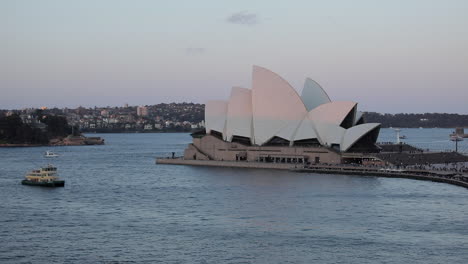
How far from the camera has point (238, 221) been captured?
2569 cm

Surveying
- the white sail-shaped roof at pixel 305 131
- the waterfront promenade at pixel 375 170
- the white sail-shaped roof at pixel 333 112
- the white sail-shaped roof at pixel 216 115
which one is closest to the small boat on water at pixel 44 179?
the waterfront promenade at pixel 375 170

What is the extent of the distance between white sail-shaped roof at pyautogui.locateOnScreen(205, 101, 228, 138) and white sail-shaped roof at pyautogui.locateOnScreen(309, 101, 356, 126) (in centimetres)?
792

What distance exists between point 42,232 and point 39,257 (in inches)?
146

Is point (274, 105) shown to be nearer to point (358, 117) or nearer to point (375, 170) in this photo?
point (358, 117)

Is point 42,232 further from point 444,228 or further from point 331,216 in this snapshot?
point 444,228

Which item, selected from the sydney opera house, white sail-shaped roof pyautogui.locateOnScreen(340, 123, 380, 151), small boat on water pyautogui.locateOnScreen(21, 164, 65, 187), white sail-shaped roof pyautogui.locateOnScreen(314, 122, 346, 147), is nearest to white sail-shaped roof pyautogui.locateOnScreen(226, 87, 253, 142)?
the sydney opera house

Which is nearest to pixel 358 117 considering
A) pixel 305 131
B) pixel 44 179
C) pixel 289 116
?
pixel 305 131

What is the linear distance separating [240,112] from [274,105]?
10.9ft

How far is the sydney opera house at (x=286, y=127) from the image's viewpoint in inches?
1861

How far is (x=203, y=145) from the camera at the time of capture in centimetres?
5450

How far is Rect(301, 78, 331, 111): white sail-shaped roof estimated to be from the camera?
5081 cm

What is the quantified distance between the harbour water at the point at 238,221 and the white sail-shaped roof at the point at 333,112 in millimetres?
7622

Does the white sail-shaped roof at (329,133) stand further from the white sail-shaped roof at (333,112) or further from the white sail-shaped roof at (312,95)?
the white sail-shaped roof at (312,95)

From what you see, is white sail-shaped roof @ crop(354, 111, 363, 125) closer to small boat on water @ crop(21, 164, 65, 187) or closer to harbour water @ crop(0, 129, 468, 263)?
harbour water @ crop(0, 129, 468, 263)
